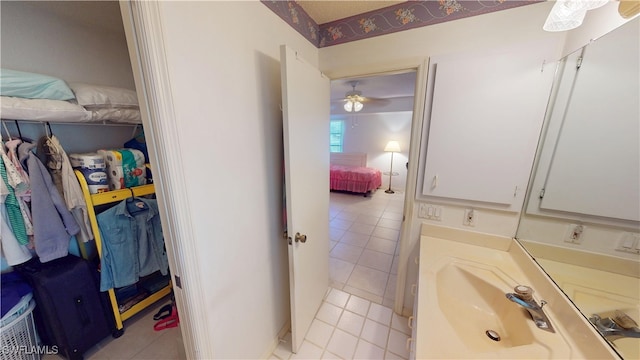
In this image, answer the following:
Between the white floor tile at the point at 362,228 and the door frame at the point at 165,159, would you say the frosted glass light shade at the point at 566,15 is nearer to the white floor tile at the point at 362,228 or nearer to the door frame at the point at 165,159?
the door frame at the point at 165,159

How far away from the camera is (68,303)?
53.1 inches

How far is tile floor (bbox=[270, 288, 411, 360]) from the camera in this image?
149 centimetres

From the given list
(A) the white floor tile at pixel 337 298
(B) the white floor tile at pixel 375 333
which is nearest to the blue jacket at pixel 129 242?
(A) the white floor tile at pixel 337 298

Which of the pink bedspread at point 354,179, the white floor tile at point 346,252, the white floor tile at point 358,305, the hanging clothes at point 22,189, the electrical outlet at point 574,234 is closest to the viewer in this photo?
the electrical outlet at point 574,234

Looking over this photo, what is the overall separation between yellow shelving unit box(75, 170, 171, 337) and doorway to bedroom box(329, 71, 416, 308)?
5.62 feet

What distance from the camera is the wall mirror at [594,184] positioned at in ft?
2.67

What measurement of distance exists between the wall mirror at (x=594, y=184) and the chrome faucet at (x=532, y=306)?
13 centimetres

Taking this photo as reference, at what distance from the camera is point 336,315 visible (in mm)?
1820

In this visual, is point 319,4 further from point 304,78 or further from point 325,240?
point 325,240

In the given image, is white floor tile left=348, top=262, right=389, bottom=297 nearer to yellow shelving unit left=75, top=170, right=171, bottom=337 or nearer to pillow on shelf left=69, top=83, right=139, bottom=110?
yellow shelving unit left=75, top=170, right=171, bottom=337

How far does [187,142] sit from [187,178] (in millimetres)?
142

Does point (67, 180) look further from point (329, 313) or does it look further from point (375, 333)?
point (375, 333)

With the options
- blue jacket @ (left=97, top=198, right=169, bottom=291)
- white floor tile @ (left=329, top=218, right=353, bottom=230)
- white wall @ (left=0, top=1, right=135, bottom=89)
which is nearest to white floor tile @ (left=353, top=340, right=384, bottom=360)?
blue jacket @ (left=97, top=198, right=169, bottom=291)

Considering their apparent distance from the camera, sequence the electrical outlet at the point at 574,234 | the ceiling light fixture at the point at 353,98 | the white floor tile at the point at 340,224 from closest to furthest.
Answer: the electrical outlet at the point at 574,234 < the white floor tile at the point at 340,224 < the ceiling light fixture at the point at 353,98
